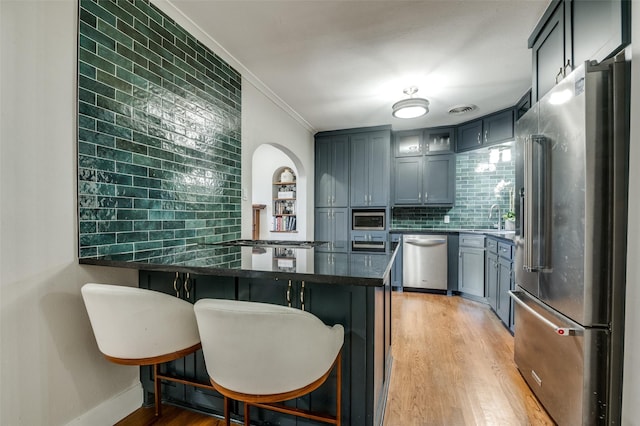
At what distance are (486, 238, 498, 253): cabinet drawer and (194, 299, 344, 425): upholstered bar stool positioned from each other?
2.92 meters

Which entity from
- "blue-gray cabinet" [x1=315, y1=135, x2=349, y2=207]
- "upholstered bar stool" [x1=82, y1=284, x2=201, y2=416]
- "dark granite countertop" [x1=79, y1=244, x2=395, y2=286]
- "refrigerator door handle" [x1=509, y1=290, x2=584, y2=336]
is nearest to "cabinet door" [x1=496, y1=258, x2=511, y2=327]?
"refrigerator door handle" [x1=509, y1=290, x2=584, y2=336]

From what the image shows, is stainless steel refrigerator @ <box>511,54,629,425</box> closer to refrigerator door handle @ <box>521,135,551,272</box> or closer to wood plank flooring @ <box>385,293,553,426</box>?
refrigerator door handle @ <box>521,135,551,272</box>

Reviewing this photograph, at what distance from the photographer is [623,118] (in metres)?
1.21

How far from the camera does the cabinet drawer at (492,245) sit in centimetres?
320

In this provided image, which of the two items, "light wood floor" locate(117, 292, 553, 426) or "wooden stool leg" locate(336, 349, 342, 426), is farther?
"light wood floor" locate(117, 292, 553, 426)

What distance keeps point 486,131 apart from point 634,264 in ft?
10.2

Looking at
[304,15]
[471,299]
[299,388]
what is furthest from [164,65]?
[471,299]

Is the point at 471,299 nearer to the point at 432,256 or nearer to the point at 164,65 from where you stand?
the point at 432,256

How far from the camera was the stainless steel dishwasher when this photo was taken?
4094 millimetres

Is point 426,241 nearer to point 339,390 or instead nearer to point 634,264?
point 634,264

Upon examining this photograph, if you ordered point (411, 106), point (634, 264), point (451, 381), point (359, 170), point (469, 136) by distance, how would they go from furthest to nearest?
1. point (359, 170)
2. point (469, 136)
3. point (411, 106)
4. point (451, 381)
5. point (634, 264)

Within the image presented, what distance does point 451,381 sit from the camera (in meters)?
1.96

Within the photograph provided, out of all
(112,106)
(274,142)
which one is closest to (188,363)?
(112,106)

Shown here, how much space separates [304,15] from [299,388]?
216cm
